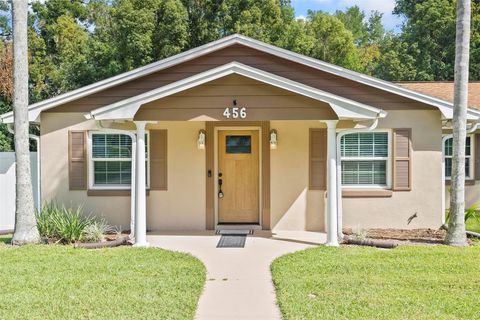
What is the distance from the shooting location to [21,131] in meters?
8.83

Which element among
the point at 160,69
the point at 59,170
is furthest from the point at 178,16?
the point at 59,170

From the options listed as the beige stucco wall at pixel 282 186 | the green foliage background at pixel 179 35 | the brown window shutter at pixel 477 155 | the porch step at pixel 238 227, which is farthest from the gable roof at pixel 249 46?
the green foliage background at pixel 179 35

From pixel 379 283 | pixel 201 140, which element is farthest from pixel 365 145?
pixel 379 283

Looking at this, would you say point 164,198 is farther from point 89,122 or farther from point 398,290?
point 398,290

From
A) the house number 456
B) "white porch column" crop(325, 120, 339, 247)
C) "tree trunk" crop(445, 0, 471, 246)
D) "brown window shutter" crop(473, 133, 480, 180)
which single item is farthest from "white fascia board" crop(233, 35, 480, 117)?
"brown window shutter" crop(473, 133, 480, 180)

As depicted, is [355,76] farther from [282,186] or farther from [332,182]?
[282,186]

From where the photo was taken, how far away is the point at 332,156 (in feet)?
28.3

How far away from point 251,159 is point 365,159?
8.54ft

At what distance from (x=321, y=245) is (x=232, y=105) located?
10.4ft

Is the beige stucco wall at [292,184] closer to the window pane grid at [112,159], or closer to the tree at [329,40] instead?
the window pane grid at [112,159]

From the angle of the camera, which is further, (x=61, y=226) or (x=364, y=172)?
(x=364, y=172)

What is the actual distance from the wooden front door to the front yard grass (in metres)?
2.92

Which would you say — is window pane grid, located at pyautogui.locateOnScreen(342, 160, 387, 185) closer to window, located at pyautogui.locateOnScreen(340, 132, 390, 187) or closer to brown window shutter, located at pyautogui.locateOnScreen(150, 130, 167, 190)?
window, located at pyautogui.locateOnScreen(340, 132, 390, 187)

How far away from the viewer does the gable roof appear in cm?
991
